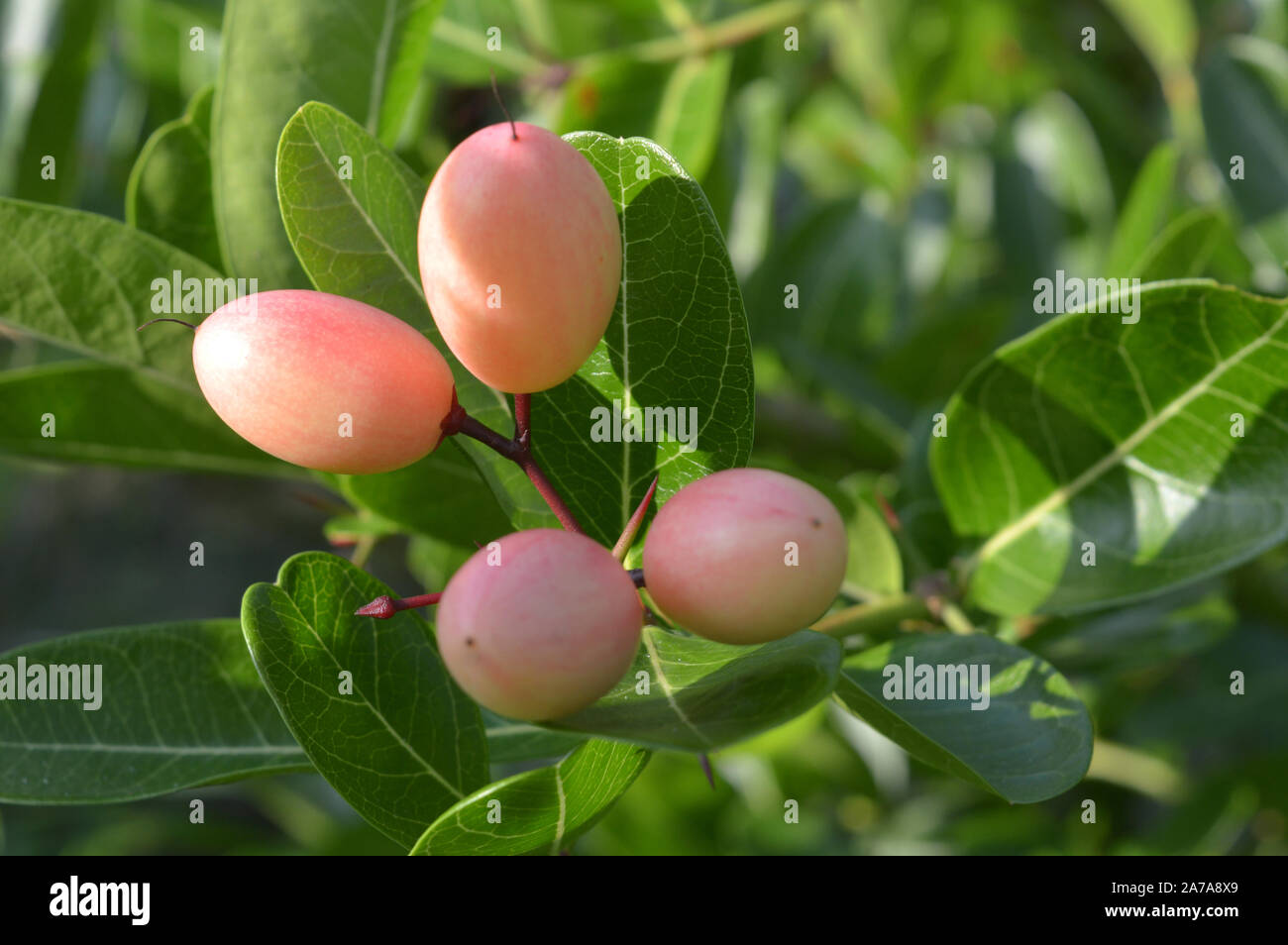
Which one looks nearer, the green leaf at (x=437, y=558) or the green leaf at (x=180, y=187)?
the green leaf at (x=180, y=187)

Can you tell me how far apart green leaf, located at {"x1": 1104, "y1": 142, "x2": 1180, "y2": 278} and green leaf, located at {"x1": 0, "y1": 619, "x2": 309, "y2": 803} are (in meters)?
1.20

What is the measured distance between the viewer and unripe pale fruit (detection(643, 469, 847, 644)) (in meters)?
0.61

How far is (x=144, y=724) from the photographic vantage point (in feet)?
3.16

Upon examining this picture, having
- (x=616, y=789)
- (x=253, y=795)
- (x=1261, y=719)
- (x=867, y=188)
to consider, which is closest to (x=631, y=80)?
(x=867, y=188)

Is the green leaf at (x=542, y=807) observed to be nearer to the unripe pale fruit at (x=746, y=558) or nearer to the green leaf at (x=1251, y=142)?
the unripe pale fruit at (x=746, y=558)

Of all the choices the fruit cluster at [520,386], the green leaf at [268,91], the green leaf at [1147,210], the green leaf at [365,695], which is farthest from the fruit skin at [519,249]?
the green leaf at [1147,210]

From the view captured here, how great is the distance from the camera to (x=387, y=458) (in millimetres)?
687

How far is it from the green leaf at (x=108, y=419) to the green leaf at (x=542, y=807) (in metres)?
0.51

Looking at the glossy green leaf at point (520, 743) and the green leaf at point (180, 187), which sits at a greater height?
the green leaf at point (180, 187)

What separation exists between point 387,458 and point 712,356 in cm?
24

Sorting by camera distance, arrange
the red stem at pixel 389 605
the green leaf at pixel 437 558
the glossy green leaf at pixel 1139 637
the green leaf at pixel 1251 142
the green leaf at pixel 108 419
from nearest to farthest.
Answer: the red stem at pixel 389 605 → the green leaf at pixel 108 419 → the green leaf at pixel 437 558 → the glossy green leaf at pixel 1139 637 → the green leaf at pixel 1251 142

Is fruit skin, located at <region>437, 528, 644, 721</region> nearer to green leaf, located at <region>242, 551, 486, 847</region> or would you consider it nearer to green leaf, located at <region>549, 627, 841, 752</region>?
green leaf, located at <region>549, 627, 841, 752</region>

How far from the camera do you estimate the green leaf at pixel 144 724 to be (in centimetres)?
92
